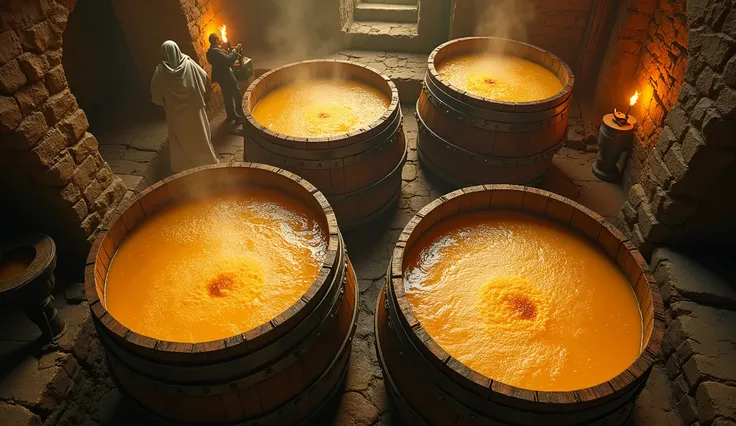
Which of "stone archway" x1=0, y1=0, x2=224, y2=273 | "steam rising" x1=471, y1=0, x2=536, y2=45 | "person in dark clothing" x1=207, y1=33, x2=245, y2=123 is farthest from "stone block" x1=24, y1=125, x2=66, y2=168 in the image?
"steam rising" x1=471, y1=0, x2=536, y2=45

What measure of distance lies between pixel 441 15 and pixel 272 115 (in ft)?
12.9

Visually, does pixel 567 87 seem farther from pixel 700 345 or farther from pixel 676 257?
pixel 700 345

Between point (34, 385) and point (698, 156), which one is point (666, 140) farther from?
point (34, 385)

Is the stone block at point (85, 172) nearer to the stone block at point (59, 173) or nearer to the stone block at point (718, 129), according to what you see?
the stone block at point (59, 173)

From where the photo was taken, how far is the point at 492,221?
315 centimetres

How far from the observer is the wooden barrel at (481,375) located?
209cm

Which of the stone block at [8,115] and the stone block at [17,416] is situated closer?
the stone block at [17,416]

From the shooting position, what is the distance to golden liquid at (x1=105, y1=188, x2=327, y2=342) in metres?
2.55

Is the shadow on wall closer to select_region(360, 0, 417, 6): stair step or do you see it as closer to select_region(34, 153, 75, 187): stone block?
select_region(34, 153, 75, 187): stone block

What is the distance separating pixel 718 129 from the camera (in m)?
3.17

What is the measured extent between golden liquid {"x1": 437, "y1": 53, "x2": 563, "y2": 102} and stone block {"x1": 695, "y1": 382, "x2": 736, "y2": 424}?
2801mm

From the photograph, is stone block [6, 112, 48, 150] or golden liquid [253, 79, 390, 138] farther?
golden liquid [253, 79, 390, 138]

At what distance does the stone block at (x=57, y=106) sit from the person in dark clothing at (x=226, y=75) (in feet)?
5.99

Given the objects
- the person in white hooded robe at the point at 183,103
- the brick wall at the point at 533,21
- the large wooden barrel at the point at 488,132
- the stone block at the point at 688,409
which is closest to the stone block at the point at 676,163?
the large wooden barrel at the point at 488,132
